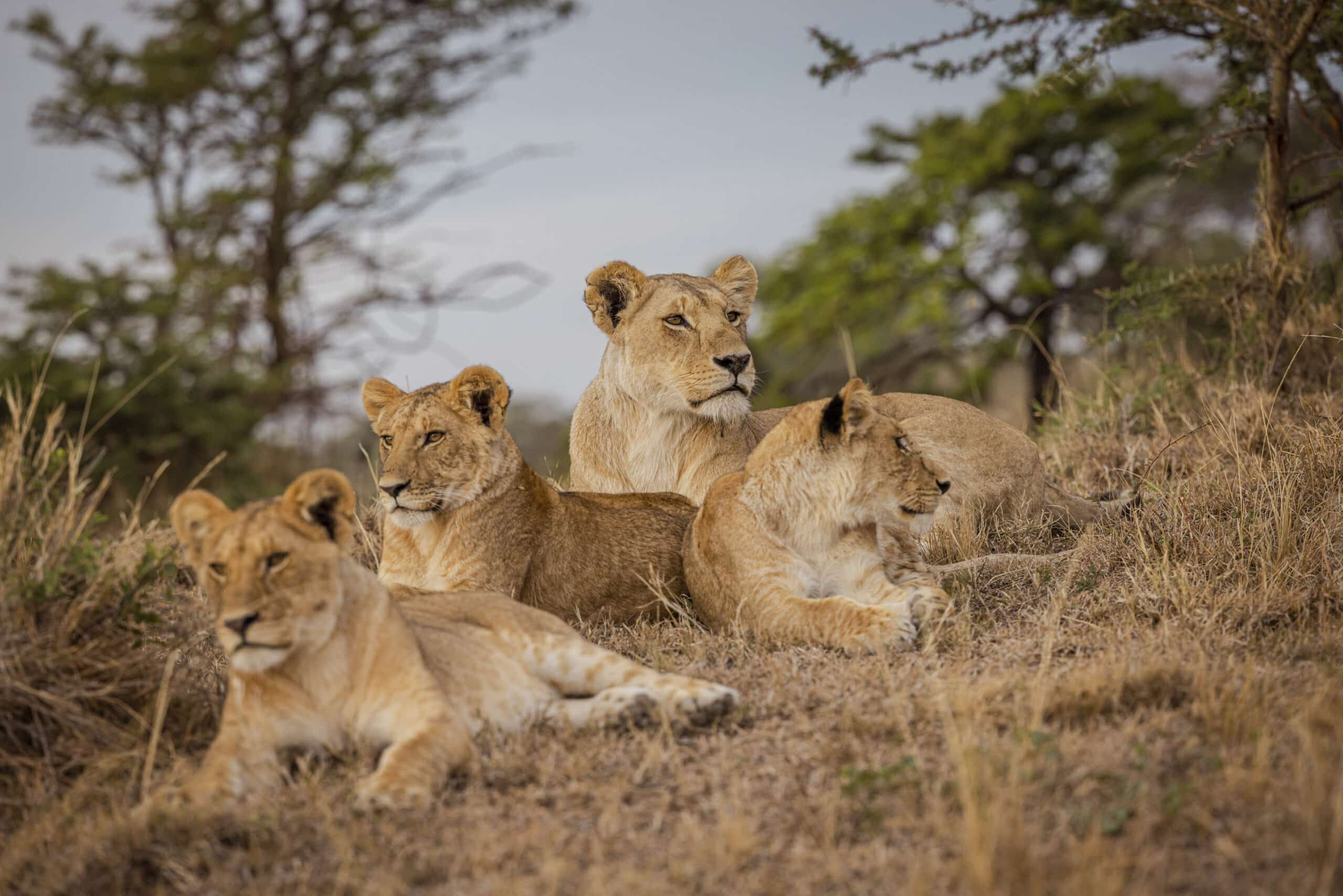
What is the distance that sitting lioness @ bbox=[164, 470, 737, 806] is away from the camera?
358 cm

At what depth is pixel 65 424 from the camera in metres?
13.7

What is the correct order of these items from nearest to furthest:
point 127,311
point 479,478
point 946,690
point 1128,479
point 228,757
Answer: point 228,757
point 946,690
point 479,478
point 1128,479
point 127,311

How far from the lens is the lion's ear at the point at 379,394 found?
220 inches

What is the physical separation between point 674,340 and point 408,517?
5.73 ft

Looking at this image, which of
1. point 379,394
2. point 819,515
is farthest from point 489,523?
point 819,515

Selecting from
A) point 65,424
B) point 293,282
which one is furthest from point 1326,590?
point 293,282

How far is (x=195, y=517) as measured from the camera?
382 centimetres

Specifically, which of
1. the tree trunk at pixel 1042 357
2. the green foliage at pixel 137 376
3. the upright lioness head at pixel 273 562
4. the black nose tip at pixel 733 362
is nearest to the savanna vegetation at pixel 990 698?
the upright lioness head at pixel 273 562

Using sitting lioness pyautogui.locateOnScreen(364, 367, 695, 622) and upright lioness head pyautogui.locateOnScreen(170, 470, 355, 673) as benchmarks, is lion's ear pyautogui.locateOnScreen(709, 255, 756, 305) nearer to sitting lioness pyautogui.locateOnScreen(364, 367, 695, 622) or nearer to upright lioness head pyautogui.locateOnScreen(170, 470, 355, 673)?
sitting lioness pyautogui.locateOnScreen(364, 367, 695, 622)

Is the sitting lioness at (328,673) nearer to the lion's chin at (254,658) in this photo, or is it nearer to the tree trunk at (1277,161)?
the lion's chin at (254,658)

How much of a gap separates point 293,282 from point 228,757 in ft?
60.0

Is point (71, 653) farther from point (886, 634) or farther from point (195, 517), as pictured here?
point (886, 634)

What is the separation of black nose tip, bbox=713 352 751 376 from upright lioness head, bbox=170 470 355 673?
2656 millimetres

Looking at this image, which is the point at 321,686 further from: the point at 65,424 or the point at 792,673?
the point at 65,424
